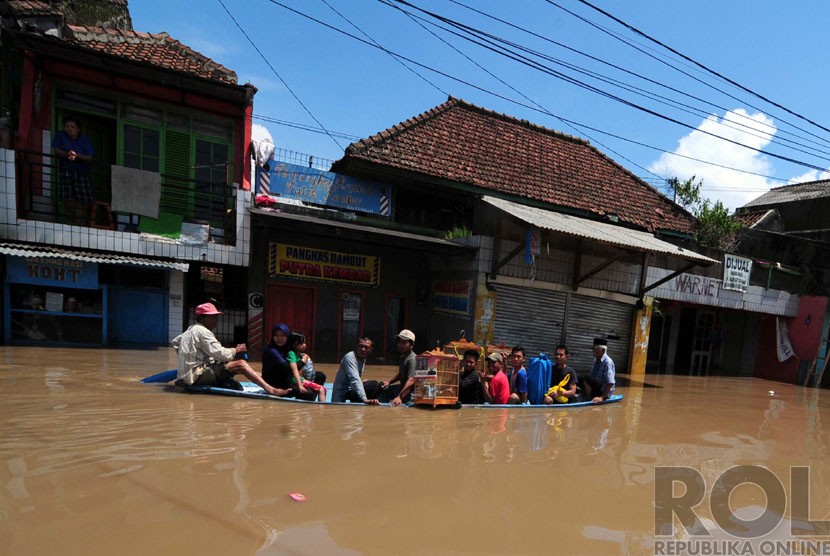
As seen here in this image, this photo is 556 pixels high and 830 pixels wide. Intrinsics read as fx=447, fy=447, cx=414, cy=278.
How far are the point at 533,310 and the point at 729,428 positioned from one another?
16.9ft

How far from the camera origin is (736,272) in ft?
47.9

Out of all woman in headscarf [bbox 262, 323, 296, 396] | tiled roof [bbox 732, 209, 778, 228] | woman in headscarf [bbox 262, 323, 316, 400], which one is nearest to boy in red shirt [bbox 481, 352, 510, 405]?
woman in headscarf [bbox 262, 323, 316, 400]

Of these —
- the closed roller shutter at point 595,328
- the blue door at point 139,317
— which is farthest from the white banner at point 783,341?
the blue door at point 139,317

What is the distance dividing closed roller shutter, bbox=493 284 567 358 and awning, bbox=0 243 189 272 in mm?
7365

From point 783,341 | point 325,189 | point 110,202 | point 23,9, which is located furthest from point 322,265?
point 783,341

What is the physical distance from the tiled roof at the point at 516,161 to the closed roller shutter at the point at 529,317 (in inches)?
110

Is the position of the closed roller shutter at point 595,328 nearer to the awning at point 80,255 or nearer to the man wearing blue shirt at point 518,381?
the man wearing blue shirt at point 518,381

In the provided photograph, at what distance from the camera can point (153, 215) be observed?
9.30 m

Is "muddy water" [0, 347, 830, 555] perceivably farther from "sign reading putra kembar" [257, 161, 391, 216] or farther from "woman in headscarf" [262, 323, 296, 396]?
"sign reading putra kembar" [257, 161, 391, 216]

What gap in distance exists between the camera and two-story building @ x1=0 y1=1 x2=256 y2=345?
8.61 metres

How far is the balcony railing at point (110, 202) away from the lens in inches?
350

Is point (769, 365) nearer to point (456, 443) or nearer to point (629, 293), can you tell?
point (629, 293)

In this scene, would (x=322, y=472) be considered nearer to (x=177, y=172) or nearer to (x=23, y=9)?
(x=177, y=172)

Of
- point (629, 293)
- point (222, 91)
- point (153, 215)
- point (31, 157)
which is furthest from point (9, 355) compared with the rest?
point (629, 293)
